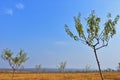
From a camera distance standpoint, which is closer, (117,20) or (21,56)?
(117,20)

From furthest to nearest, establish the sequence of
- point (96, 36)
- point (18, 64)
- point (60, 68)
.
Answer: point (60, 68) < point (18, 64) < point (96, 36)

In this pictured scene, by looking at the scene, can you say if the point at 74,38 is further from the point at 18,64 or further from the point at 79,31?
the point at 18,64

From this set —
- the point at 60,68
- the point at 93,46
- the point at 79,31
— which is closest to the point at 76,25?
the point at 79,31

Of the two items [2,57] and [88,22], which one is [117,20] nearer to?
[88,22]

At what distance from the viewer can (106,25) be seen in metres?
23.8

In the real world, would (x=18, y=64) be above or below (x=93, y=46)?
above

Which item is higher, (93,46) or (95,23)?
(95,23)

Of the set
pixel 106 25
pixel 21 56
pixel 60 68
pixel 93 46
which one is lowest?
pixel 93 46

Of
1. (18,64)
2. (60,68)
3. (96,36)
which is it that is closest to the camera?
(96,36)

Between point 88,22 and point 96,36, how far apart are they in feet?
4.44

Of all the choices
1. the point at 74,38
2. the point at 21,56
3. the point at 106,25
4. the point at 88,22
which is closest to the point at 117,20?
the point at 106,25

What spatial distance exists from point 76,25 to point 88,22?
4.07 ft

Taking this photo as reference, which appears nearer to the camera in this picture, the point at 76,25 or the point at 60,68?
the point at 76,25

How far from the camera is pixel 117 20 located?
23.8m
